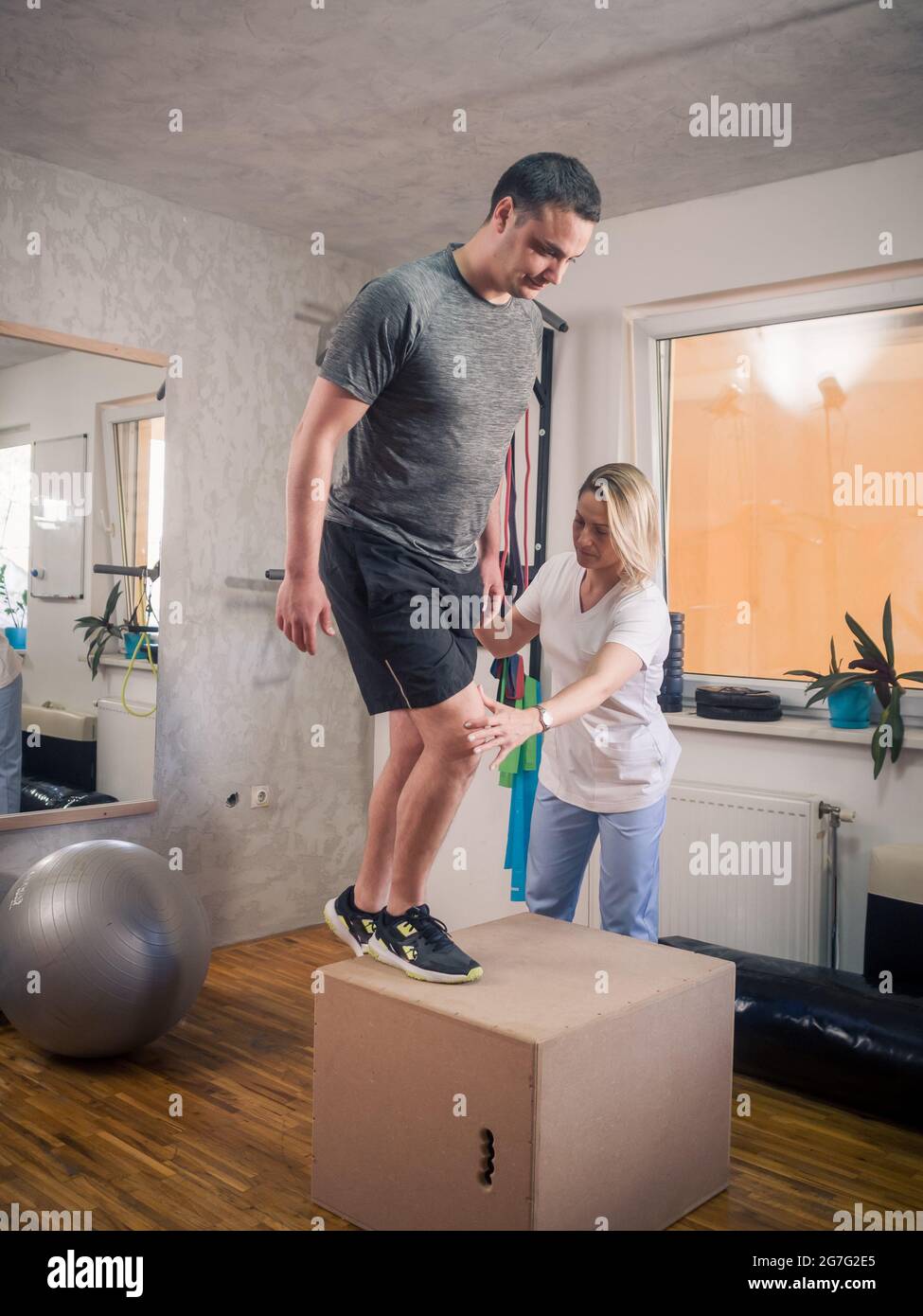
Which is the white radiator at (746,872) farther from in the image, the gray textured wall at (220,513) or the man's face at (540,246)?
the man's face at (540,246)

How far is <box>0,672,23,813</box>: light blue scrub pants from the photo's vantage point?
3.44 m

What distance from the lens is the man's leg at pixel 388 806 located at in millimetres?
2059

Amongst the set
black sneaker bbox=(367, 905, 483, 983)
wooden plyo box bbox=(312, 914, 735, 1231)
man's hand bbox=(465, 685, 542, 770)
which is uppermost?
man's hand bbox=(465, 685, 542, 770)

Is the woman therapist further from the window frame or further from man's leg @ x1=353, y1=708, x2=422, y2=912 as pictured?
the window frame

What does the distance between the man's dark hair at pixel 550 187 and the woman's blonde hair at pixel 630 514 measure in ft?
2.77

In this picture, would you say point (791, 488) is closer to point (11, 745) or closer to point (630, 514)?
point (630, 514)

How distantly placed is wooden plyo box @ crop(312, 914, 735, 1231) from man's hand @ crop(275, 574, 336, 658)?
74 cm

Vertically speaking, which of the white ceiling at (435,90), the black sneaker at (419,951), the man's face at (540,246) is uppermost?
the white ceiling at (435,90)

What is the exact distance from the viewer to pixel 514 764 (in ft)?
12.2

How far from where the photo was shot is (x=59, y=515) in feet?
11.6

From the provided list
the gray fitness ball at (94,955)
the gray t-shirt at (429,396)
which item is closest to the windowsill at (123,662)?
the gray fitness ball at (94,955)

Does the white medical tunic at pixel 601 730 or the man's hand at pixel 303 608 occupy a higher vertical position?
the man's hand at pixel 303 608

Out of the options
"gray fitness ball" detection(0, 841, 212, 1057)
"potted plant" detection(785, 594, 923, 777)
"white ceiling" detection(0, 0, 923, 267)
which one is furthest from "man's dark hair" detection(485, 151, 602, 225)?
"gray fitness ball" detection(0, 841, 212, 1057)

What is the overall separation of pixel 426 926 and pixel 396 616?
66 cm
